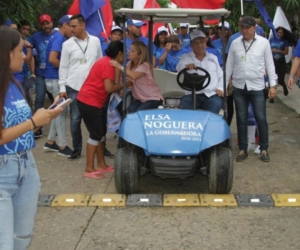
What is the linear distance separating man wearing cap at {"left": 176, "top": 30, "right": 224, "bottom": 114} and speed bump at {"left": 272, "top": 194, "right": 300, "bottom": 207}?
4.20 feet

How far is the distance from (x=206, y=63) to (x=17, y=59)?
386cm

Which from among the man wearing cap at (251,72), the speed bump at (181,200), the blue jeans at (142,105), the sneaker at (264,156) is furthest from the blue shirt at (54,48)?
the sneaker at (264,156)

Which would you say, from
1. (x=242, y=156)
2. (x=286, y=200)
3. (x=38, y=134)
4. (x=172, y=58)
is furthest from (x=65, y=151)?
(x=286, y=200)

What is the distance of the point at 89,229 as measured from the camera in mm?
4551

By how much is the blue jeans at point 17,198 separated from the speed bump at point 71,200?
1961 millimetres


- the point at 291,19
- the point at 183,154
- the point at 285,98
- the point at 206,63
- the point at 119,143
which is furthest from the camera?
the point at 291,19

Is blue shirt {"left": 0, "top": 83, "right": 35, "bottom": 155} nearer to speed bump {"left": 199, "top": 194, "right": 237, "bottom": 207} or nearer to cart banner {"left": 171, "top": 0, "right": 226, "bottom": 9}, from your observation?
speed bump {"left": 199, "top": 194, "right": 237, "bottom": 207}

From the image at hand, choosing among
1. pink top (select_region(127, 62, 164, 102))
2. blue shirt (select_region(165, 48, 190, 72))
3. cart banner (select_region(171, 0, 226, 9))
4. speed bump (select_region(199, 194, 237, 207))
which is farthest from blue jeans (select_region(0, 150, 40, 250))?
cart banner (select_region(171, 0, 226, 9))

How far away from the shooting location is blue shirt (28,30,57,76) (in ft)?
26.2

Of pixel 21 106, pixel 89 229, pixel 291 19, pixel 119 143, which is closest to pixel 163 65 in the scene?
pixel 119 143

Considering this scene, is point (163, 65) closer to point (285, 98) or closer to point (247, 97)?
point (247, 97)

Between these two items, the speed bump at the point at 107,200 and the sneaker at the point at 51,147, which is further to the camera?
the sneaker at the point at 51,147

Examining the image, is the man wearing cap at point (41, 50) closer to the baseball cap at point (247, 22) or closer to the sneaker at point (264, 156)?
the baseball cap at point (247, 22)

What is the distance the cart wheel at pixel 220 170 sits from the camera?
515 cm
